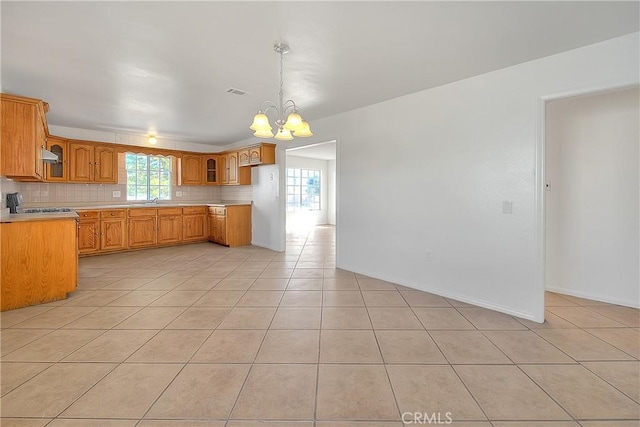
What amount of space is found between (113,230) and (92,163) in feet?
4.60

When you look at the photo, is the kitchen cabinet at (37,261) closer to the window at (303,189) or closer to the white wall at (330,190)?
the window at (303,189)

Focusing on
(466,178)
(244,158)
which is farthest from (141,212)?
(466,178)

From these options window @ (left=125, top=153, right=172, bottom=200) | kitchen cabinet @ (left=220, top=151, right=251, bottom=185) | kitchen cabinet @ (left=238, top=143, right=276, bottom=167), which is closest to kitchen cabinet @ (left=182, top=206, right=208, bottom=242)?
Answer: window @ (left=125, top=153, right=172, bottom=200)

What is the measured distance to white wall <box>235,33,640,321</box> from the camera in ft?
9.07

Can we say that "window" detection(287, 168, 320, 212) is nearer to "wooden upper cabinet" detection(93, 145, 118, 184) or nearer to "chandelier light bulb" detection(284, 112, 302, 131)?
"wooden upper cabinet" detection(93, 145, 118, 184)

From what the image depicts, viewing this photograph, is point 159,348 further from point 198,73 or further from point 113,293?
point 198,73

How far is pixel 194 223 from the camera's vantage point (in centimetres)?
695

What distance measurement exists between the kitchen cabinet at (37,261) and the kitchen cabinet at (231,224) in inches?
127

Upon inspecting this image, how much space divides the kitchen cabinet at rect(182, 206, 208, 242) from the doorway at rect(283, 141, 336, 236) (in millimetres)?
3195

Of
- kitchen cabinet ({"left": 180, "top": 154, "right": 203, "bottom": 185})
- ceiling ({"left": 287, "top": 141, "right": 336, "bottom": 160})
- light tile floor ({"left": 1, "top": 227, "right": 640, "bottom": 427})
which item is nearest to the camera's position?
light tile floor ({"left": 1, "top": 227, "right": 640, "bottom": 427})

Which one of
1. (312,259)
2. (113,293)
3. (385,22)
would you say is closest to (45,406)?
(113,293)

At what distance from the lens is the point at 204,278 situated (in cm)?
420

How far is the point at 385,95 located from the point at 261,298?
9.92 feet

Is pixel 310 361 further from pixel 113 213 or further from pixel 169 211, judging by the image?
pixel 169 211
